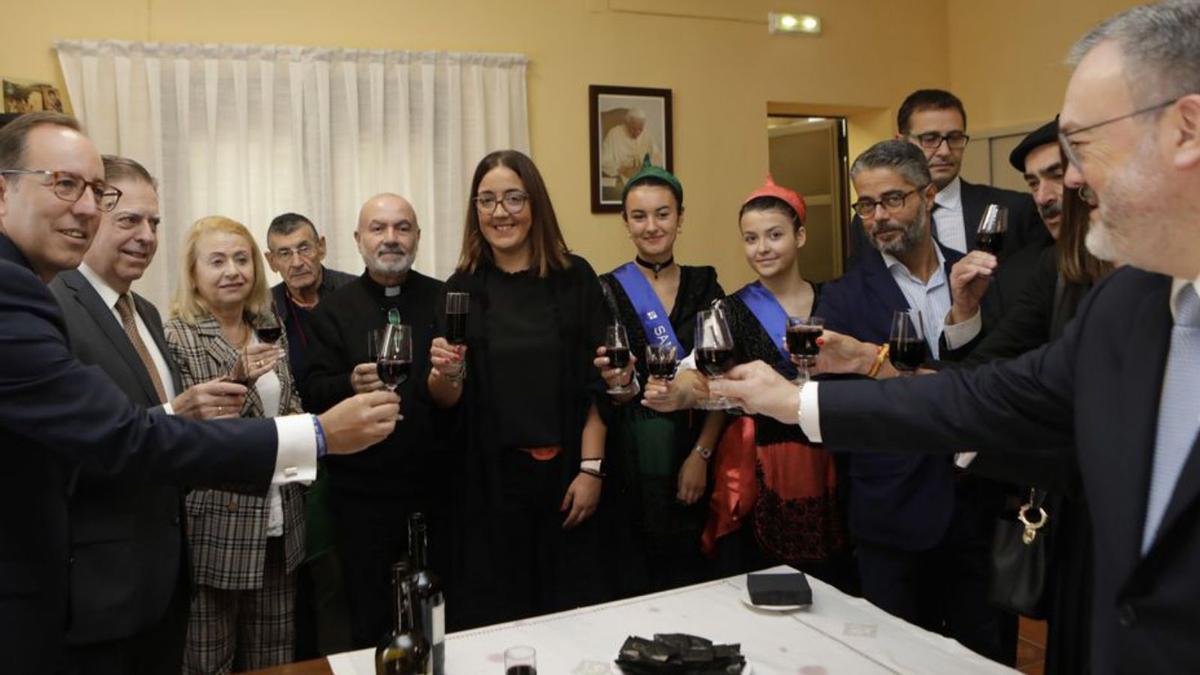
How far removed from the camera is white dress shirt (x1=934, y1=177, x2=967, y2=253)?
10.8 ft

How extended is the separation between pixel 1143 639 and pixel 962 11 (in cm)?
626

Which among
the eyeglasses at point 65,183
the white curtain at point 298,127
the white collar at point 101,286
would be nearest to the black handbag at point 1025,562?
the eyeglasses at point 65,183

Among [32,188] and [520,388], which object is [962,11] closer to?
[520,388]

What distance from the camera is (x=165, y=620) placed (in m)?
2.22

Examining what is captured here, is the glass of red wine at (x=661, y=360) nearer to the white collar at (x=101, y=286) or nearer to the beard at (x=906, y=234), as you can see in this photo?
the beard at (x=906, y=234)

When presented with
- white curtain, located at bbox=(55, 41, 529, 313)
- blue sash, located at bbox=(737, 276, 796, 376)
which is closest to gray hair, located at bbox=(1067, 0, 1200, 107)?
blue sash, located at bbox=(737, 276, 796, 376)

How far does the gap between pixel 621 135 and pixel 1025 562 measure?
4082mm

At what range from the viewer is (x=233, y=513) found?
2887mm

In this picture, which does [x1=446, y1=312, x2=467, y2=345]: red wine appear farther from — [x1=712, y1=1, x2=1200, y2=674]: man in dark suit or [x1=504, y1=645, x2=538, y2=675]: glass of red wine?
[x1=712, y1=1, x2=1200, y2=674]: man in dark suit

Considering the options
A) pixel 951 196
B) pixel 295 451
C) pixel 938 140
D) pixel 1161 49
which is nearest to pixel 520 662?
pixel 295 451

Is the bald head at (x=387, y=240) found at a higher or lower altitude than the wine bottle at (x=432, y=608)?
higher

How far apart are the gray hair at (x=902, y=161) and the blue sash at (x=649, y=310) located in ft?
2.75

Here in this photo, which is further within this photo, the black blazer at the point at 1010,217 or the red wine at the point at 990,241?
the black blazer at the point at 1010,217

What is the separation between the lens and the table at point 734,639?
1703 mm
